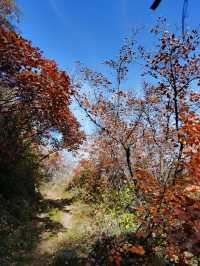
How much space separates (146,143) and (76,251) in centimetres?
702

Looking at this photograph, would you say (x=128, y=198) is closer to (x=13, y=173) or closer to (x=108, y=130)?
(x=108, y=130)

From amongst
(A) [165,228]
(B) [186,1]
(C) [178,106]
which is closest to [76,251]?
(A) [165,228]

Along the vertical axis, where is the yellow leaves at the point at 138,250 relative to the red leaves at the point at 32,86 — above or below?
below

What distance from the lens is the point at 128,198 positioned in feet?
57.1

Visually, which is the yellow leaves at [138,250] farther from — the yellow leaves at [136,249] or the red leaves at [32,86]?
the red leaves at [32,86]

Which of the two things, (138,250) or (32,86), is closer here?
(138,250)

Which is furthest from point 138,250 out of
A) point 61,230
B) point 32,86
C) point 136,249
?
point 32,86

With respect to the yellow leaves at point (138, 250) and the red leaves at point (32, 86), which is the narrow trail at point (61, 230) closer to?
the yellow leaves at point (138, 250)

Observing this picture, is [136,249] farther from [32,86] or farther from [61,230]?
[32,86]

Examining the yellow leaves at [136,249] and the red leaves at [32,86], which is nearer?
the yellow leaves at [136,249]

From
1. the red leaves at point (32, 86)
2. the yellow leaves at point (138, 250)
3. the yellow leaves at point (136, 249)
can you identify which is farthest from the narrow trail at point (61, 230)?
the red leaves at point (32, 86)

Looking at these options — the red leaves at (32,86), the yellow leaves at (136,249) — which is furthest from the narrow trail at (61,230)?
the red leaves at (32,86)

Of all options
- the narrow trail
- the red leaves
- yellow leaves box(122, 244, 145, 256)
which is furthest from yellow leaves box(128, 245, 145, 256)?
the red leaves

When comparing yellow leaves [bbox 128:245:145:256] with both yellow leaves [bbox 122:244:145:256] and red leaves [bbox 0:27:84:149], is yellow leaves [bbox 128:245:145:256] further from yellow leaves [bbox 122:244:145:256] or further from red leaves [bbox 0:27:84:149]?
red leaves [bbox 0:27:84:149]
